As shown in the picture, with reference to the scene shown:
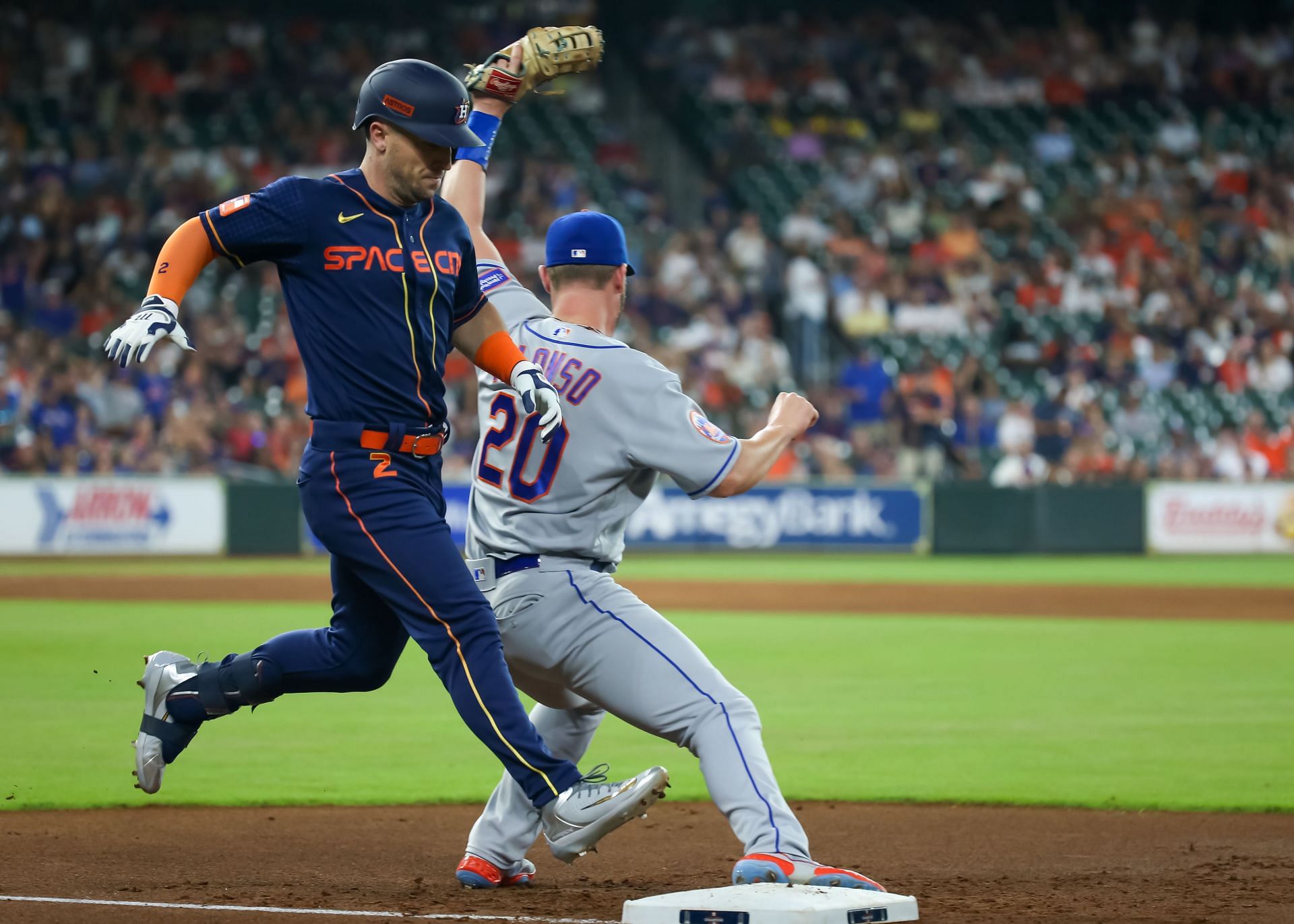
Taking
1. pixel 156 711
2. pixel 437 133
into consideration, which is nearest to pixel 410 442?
pixel 437 133

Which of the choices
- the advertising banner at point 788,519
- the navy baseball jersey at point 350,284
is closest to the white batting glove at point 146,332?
the navy baseball jersey at point 350,284

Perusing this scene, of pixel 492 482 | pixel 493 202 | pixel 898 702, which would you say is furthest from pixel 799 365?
pixel 492 482

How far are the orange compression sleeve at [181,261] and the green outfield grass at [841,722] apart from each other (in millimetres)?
2940

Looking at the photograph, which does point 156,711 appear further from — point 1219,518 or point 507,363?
point 1219,518

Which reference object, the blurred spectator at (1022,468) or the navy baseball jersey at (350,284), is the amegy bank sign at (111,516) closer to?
the blurred spectator at (1022,468)

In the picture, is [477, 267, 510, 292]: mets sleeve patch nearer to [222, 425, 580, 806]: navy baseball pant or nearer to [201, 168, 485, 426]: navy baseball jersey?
[201, 168, 485, 426]: navy baseball jersey

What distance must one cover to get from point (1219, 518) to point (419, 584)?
791 inches

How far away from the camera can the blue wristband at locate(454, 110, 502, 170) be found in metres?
5.45

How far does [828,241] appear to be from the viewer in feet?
87.2

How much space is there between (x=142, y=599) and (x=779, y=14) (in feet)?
64.0

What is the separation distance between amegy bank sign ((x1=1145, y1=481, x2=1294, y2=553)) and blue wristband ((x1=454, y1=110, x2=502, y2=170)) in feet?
61.0

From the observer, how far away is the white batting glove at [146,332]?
4.27 meters

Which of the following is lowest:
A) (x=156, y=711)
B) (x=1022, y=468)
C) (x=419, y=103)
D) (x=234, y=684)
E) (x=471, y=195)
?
(x=156, y=711)

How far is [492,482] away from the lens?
4871 mm
